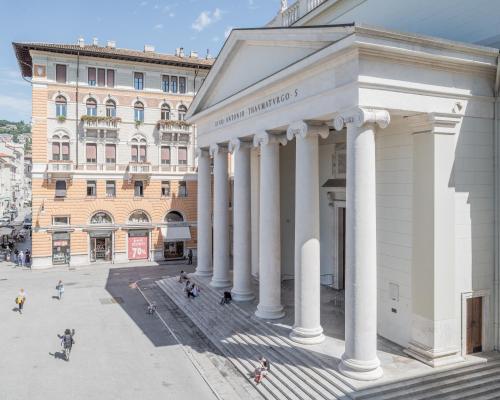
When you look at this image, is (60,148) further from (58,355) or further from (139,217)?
(58,355)

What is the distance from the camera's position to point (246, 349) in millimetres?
16750

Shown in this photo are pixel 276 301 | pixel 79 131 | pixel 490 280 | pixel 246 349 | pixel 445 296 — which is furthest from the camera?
pixel 79 131

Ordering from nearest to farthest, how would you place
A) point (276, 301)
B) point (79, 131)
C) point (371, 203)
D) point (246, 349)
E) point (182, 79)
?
point (371, 203), point (246, 349), point (276, 301), point (79, 131), point (182, 79)

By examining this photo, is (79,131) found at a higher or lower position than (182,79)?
lower

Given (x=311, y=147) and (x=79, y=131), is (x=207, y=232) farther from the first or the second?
(x=79, y=131)

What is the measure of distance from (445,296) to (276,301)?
7.38 meters

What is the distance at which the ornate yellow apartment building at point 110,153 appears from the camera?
3609 centimetres

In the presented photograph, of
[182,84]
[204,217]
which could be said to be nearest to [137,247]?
[204,217]

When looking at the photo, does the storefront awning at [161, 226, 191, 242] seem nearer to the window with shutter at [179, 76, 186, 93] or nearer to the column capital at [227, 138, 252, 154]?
the window with shutter at [179, 76, 186, 93]

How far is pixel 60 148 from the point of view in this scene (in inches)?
1443

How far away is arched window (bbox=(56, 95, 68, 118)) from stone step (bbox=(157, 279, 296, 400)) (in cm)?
2028

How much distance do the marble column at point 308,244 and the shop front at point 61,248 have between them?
27464mm

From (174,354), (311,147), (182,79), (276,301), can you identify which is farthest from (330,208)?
(182,79)

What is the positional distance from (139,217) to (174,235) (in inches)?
142
